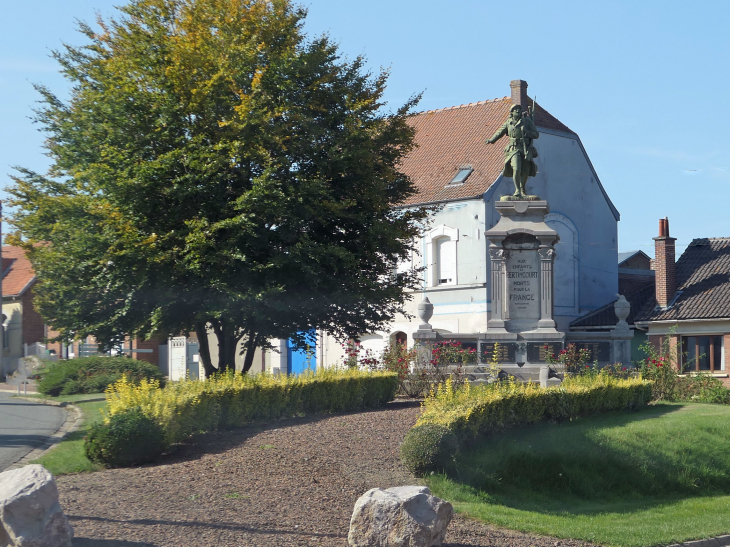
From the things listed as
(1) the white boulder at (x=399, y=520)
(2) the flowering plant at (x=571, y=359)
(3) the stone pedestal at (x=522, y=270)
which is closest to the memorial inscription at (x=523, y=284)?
(3) the stone pedestal at (x=522, y=270)

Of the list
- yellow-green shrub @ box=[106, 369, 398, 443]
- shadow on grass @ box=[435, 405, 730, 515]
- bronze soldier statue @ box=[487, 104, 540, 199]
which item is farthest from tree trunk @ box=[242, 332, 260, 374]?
shadow on grass @ box=[435, 405, 730, 515]

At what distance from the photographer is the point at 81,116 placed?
52.2 ft

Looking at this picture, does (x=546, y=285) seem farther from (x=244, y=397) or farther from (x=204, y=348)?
(x=204, y=348)

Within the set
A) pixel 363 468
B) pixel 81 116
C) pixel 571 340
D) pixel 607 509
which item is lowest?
pixel 607 509

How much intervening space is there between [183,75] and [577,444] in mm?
9727

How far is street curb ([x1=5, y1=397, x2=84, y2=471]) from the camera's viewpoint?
11906mm

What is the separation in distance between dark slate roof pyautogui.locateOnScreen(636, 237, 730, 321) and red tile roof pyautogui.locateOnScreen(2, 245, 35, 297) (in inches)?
1144

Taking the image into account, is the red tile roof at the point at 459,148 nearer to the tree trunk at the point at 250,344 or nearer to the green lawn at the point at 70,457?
the tree trunk at the point at 250,344

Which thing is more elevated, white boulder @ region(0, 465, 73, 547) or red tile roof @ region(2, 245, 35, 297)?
red tile roof @ region(2, 245, 35, 297)

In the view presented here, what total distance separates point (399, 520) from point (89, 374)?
18591 millimetres

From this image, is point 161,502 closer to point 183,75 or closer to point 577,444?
point 577,444

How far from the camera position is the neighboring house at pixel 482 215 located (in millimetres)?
30688

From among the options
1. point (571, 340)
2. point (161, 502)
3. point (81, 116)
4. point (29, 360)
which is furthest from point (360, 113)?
point (29, 360)

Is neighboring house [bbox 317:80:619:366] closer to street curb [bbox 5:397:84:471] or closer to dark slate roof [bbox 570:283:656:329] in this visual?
dark slate roof [bbox 570:283:656:329]
